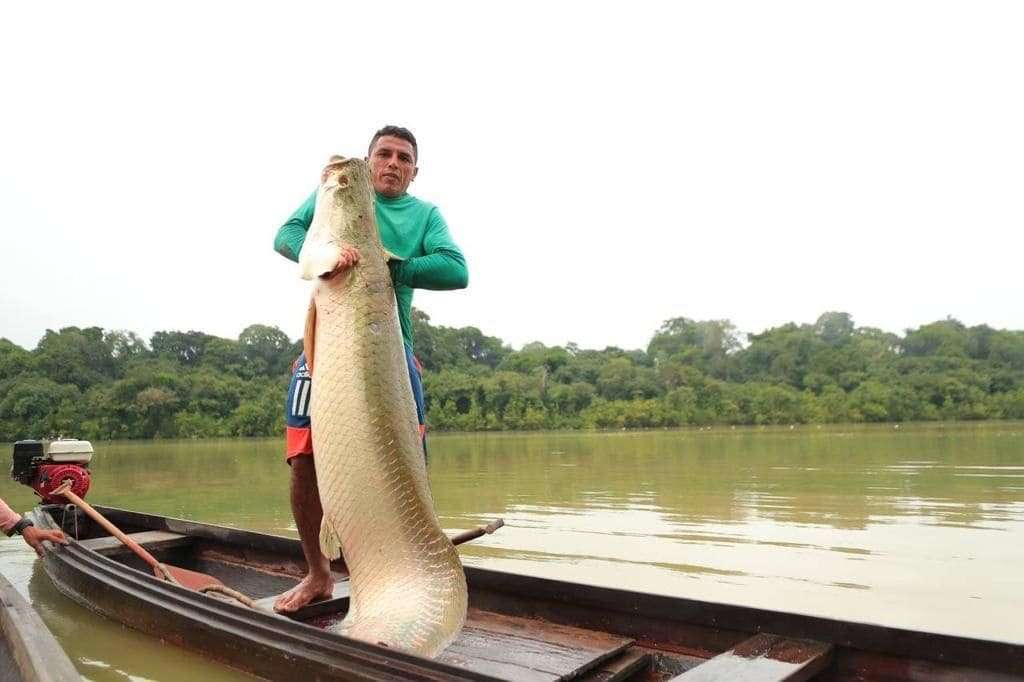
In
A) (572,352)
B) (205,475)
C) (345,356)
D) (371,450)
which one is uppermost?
(572,352)

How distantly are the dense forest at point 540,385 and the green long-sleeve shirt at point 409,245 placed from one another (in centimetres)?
3796

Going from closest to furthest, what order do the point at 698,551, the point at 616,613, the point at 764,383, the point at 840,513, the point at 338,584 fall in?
the point at 616,613 < the point at 338,584 < the point at 698,551 < the point at 840,513 < the point at 764,383

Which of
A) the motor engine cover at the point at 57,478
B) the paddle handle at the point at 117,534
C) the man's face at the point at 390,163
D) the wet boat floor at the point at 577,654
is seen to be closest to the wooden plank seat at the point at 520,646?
the wet boat floor at the point at 577,654

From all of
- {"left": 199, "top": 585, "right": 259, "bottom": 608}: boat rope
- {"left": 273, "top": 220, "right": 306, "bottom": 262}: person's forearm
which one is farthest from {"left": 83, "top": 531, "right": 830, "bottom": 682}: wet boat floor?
{"left": 273, "top": 220, "right": 306, "bottom": 262}: person's forearm

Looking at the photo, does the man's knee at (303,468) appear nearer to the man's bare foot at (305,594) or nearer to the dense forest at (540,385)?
the man's bare foot at (305,594)

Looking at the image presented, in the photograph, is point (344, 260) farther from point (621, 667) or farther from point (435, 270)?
point (621, 667)

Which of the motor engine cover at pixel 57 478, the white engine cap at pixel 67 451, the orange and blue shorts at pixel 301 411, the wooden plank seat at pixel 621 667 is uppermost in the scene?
the orange and blue shorts at pixel 301 411

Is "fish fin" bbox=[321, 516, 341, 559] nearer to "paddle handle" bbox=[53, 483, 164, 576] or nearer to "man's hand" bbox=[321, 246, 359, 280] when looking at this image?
"man's hand" bbox=[321, 246, 359, 280]

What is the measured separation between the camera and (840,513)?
28.3ft

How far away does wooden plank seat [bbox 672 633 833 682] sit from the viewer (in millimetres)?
2180

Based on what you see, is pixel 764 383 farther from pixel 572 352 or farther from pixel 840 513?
pixel 840 513

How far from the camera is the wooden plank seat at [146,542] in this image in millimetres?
4852

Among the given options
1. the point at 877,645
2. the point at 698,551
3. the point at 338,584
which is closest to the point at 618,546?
the point at 698,551

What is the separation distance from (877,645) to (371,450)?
1733mm
